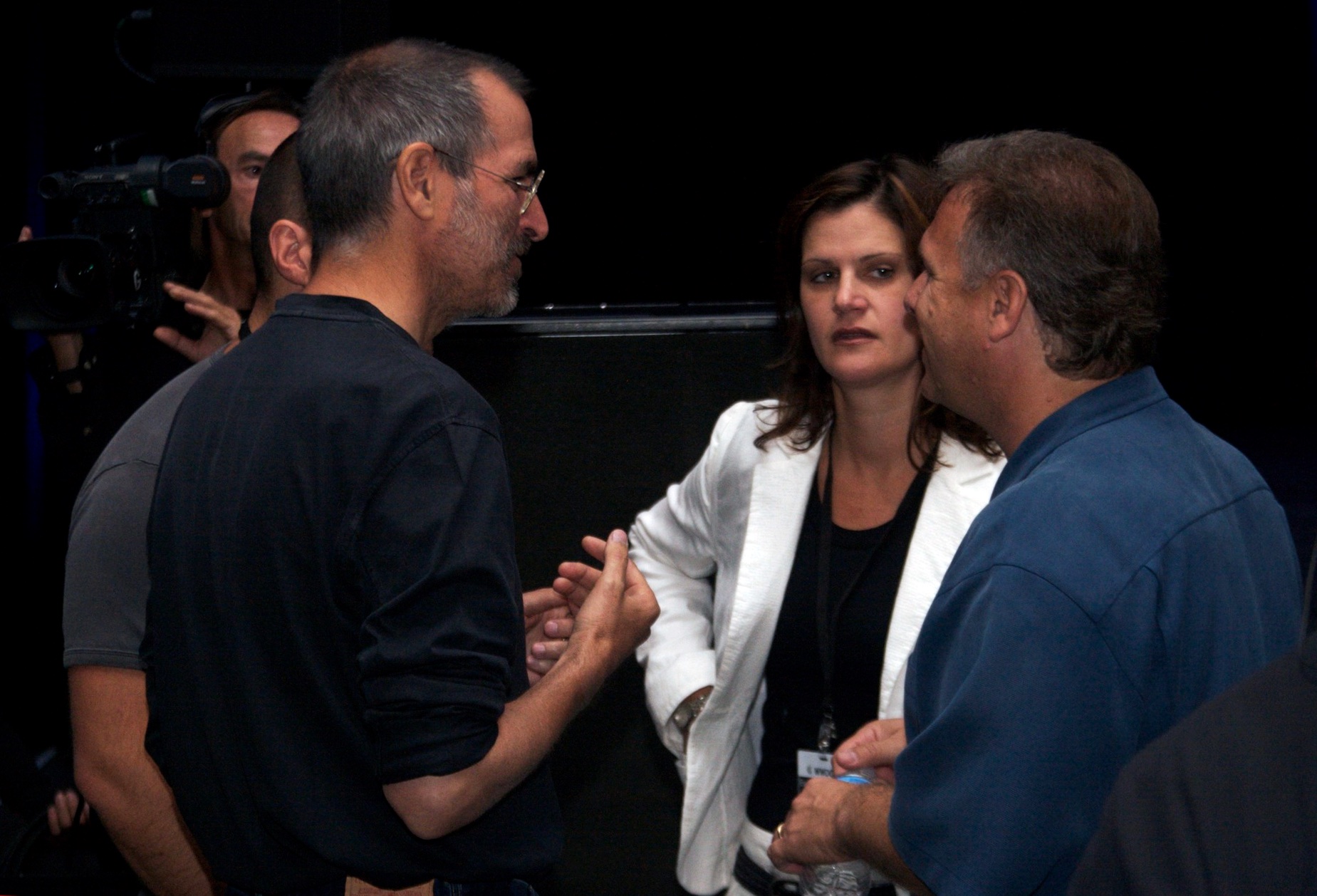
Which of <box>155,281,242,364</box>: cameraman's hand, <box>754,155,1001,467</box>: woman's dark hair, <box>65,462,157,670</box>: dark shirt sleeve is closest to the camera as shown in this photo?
<box>65,462,157,670</box>: dark shirt sleeve

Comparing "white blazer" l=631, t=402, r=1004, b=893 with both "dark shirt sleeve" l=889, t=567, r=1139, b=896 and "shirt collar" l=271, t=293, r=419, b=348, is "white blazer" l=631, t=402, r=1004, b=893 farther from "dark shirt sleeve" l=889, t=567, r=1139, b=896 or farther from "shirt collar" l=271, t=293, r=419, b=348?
"shirt collar" l=271, t=293, r=419, b=348

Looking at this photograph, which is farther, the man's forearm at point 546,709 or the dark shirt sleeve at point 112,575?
the dark shirt sleeve at point 112,575

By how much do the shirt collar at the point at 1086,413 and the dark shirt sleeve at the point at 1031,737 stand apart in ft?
0.61

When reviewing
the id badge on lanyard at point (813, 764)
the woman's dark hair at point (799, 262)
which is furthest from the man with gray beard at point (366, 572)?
the woman's dark hair at point (799, 262)

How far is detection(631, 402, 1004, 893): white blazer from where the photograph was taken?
183 centimetres

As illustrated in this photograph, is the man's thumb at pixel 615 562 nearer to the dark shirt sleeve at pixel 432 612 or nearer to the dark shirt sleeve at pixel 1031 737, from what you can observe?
the dark shirt sleeve at pixel 432 612

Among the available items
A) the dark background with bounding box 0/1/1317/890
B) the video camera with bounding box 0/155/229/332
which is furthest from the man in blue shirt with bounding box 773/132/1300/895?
the dark background with bounding box 0/1/1317/890

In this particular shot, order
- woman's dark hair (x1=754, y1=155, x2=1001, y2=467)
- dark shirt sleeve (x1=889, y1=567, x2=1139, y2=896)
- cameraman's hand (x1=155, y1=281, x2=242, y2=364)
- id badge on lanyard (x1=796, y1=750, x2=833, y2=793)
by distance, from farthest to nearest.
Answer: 1. cameraman's hand (x1=155, y1=281, x2=242, y2=364)
2. woman's dark hair (x1=754, y1=155, x2=1001, y2=467)
3. id badge on lanyard (x1=796, y1=750, x2=833, y2=793)
4. dark shirt sleeve (x1=889, y1=567, x2=1139, y2=896)

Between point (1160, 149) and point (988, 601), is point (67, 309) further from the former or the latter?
point (1160, 149)

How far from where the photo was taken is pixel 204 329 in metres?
2.39

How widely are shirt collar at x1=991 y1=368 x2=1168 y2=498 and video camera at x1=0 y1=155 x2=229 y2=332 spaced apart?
176 cm

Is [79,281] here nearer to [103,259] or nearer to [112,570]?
[103,259]

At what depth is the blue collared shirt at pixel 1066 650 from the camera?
1021mm

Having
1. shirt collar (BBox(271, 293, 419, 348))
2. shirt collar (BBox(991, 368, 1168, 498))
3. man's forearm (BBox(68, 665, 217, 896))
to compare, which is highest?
shirt collar (BBox(271, 293, 419, 348))
